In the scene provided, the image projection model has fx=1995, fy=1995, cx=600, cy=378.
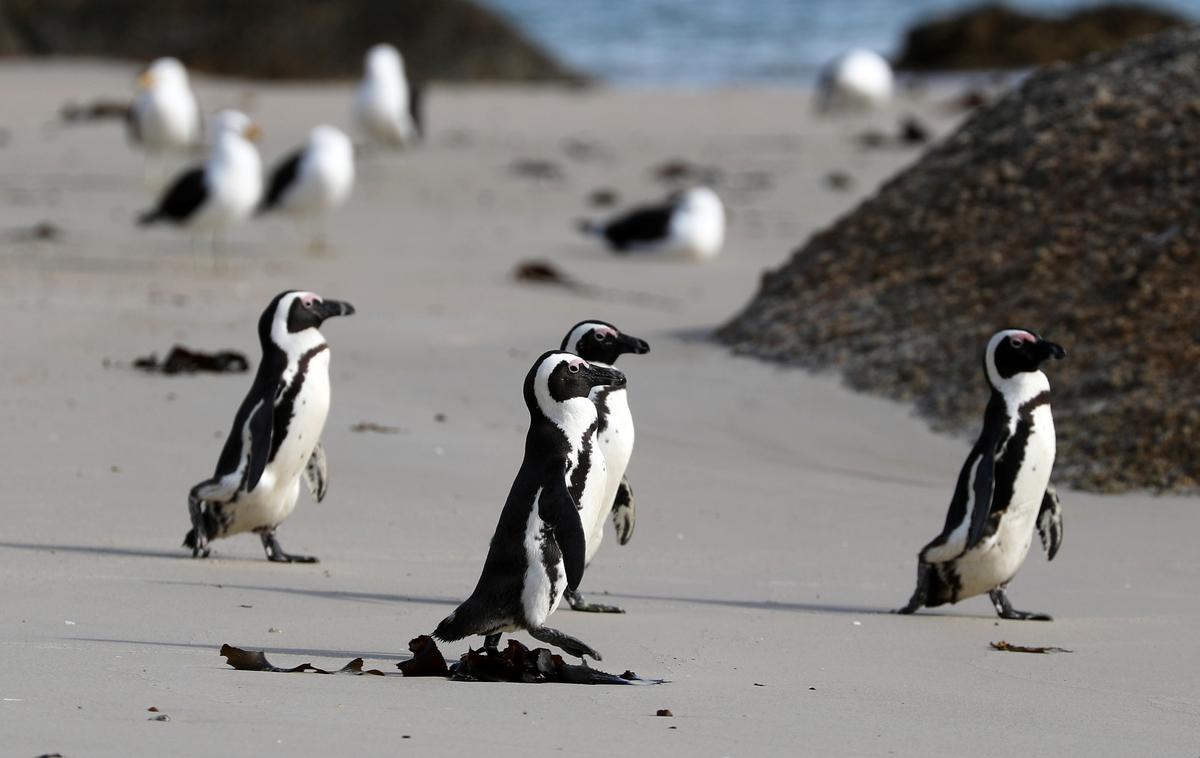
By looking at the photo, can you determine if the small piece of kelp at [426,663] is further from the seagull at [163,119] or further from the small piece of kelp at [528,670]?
the seagull at [163,119]

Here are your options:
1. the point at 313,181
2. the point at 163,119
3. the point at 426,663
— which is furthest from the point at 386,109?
the point at 426,663

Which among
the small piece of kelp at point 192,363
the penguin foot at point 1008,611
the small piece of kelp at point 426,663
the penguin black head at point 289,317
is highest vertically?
the penguin black head at point 289,317

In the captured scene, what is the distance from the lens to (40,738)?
402 cm

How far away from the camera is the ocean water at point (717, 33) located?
131 ft

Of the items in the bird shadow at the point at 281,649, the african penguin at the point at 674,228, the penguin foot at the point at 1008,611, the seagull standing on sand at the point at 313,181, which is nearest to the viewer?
the bird shadow at the point at 281,649

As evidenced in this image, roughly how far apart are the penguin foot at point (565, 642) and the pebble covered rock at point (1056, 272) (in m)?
3.69

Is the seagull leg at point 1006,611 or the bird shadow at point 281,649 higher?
the seagull leg at point 1006,611

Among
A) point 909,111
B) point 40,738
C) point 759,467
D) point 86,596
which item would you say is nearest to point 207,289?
point 759,467

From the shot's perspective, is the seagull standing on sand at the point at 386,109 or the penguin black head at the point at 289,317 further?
the seagull standing on sand at the point at 386,109

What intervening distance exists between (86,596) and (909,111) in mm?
20011

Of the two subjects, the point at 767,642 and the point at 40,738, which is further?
the point at 767,642

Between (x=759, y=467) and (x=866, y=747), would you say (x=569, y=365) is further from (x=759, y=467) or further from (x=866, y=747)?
(x=759, y=467)

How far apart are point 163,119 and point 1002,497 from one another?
13.9 m

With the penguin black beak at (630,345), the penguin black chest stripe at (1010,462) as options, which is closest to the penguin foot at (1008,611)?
the penguin black chest stripe at (1010,462)
